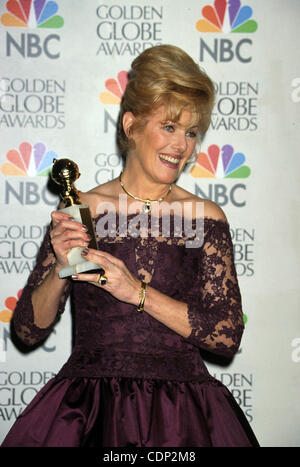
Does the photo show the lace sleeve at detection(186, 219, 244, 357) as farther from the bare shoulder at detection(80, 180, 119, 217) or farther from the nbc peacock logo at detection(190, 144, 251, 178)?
the nbc peacock logo at detection(190, 144, 251, 178)

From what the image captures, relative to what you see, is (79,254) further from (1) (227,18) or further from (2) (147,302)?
(1) (227,18)

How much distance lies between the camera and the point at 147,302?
1429 mm

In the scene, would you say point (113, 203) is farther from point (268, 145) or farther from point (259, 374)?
point (259, 374)

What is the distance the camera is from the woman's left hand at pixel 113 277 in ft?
4.29

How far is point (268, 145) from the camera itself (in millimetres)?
2232

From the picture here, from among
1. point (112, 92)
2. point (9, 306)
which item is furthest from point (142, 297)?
point (112, 92)

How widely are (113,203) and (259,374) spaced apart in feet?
3.50

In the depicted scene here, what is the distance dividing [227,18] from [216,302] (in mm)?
1290

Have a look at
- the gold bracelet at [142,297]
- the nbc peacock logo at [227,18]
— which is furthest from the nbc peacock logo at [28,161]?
the gold bracelet at [142,297]

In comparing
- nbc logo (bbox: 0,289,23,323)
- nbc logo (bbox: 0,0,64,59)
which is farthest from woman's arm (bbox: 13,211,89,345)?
nbc logo (bbox: 0,0,64,59)

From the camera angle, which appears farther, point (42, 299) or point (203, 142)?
point (203, 142)

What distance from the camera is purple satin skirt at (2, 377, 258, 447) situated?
4.36ft

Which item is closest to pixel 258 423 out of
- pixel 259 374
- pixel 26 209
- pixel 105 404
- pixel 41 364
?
pixel 259 374

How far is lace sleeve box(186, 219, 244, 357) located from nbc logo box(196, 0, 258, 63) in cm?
94
